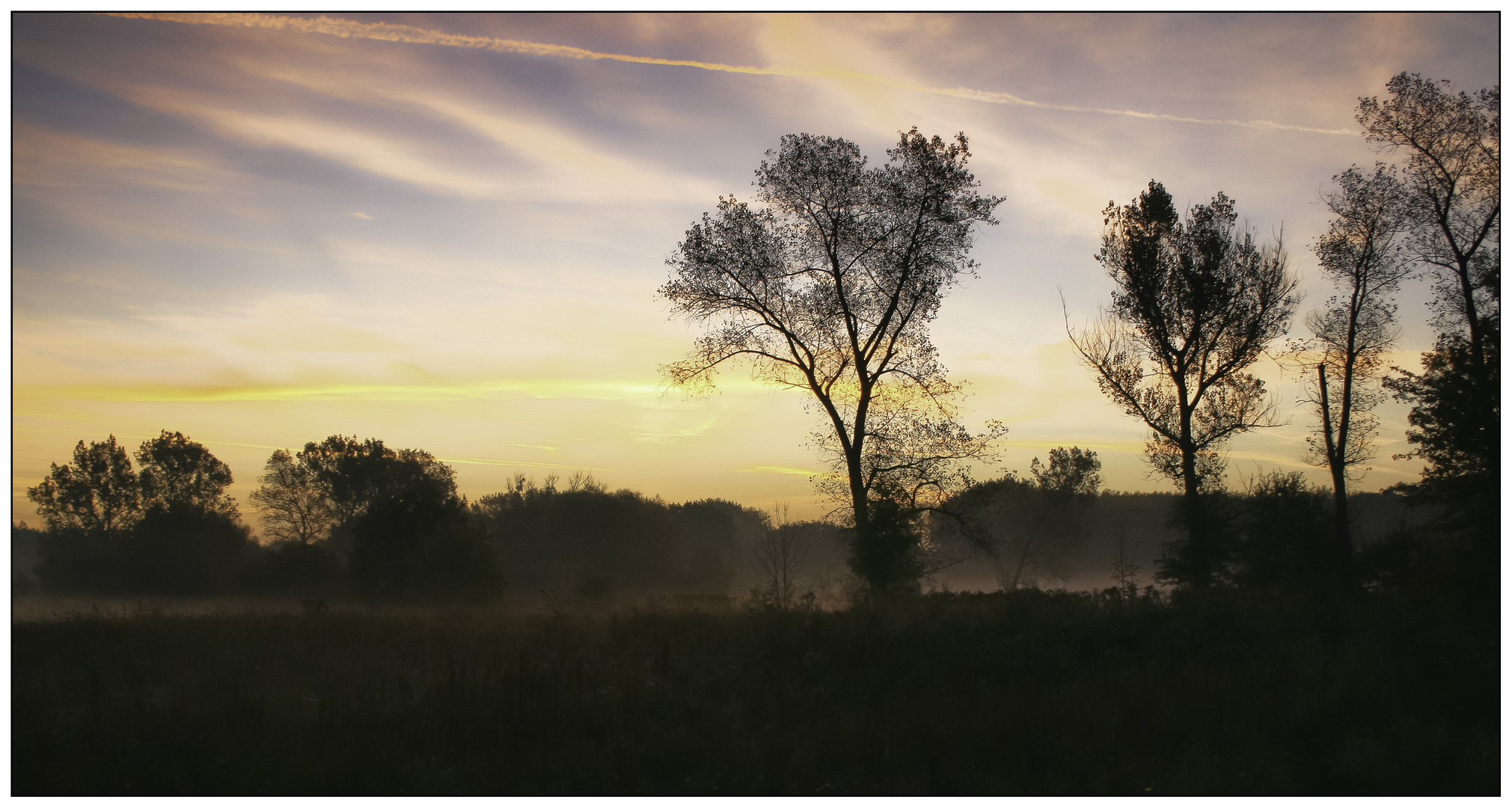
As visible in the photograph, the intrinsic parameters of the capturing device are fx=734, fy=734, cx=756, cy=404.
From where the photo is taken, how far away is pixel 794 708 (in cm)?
977

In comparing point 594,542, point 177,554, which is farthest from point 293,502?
point 594,542

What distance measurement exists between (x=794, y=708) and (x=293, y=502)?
6437 cm

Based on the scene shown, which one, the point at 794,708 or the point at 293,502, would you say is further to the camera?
the point at 293,502

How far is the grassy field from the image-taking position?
787cm

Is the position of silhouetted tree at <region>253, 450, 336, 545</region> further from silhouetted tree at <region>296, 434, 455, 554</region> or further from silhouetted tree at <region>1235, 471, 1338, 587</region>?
silhouetted tree at <region>1235, 471, 1338, 587</region>

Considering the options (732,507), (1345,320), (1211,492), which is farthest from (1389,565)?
(732,507)

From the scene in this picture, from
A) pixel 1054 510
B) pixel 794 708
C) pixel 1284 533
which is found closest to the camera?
pixel 794 708

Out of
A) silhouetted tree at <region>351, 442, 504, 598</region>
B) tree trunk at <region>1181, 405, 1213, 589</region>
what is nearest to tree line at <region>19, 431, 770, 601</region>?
silhouetted tree at <region>351, 442, 504, 598</region>

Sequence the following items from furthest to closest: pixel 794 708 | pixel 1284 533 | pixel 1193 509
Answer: pixel 1284 533
pixel 1193 509
pixel 794 708

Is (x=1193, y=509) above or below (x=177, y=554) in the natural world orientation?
above

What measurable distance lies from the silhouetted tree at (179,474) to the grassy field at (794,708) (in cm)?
5123

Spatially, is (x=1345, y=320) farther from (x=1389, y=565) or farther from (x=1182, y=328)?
(x=1389, y=565)

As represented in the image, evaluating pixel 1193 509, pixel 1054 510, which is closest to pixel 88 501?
pixel 1193 509

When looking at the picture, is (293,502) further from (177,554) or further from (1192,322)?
(1192,322)
